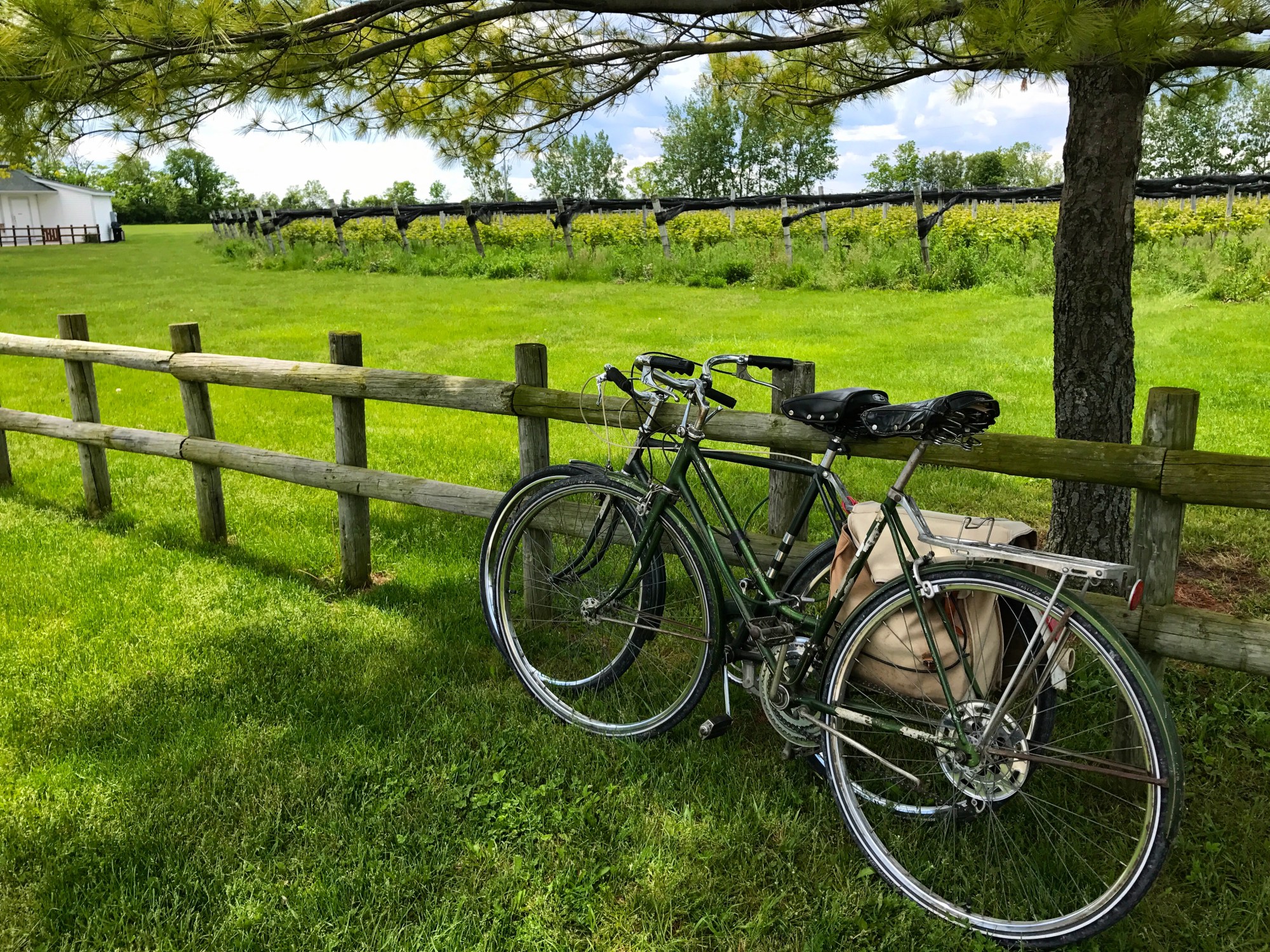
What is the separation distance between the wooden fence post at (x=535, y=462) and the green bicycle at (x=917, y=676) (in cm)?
35

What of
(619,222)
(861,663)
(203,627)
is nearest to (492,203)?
(619,222)

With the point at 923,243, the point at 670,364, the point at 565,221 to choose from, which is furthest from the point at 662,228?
the point at 670,364

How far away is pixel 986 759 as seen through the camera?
241cm

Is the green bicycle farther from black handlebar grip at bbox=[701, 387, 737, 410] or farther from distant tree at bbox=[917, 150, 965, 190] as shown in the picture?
distant tree at bbox=[917, 150, 965, 190]

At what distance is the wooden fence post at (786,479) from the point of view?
10.6 feet

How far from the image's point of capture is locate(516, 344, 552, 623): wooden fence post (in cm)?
391

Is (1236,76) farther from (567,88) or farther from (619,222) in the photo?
(619,222)

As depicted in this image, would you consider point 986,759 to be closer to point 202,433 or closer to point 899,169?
point 202,433

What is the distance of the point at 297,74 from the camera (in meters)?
4.34

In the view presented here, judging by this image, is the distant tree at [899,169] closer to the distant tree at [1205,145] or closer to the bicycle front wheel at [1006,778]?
the distant tree at [1205,145]

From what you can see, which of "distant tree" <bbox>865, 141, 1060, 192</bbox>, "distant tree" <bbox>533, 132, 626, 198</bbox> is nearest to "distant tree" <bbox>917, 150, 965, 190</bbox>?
"distant tree" <bbox>865, 141, 1060, 192</bbox>

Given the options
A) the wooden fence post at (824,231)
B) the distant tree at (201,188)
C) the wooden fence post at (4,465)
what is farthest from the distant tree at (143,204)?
the wooden fence post at (4,465)

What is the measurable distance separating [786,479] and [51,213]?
73504mm

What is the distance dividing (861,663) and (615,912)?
37.4 inches
